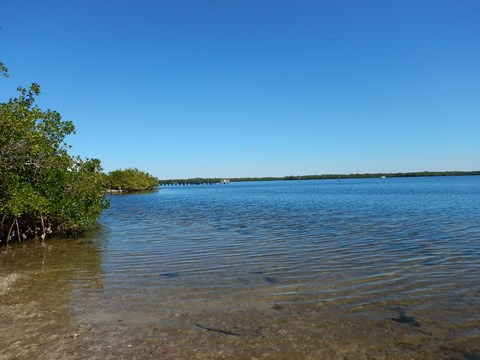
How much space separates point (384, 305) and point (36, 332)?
6489 mm

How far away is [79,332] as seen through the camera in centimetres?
619

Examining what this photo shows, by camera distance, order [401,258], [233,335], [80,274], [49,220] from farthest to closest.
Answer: [49,220]
[401,258]
[80,274]
[233,335]

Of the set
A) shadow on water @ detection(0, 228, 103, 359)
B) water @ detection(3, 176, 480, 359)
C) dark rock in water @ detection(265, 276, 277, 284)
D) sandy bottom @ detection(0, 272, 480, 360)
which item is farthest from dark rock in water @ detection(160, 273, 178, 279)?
sandy bottom @ detection(0, 272, 480, 360)

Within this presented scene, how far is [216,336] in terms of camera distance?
5.96m

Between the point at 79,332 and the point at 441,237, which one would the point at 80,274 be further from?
the point at 441,237

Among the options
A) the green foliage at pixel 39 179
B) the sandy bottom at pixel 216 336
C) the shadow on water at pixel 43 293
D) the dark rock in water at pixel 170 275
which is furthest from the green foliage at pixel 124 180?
the sandy bottom at pixel 216 336

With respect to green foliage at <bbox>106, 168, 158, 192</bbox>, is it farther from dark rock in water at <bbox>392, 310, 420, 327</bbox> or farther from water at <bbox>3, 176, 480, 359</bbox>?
dark rock in water at <bbox>392, 310, 420, 327</bbox>

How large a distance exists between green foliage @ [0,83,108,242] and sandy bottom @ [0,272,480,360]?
7.20 metres

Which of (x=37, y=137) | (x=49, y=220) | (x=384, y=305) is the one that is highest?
(x=37, y=137)

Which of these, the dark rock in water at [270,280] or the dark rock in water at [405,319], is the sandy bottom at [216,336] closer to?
the dark rock in water at [405,319]

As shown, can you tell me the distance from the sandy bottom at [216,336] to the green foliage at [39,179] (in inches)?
283

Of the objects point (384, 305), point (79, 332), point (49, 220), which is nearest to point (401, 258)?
point (384, 305)

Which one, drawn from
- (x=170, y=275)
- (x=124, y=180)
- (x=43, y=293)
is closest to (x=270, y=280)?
(x=170, y=275)

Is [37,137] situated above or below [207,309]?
above
